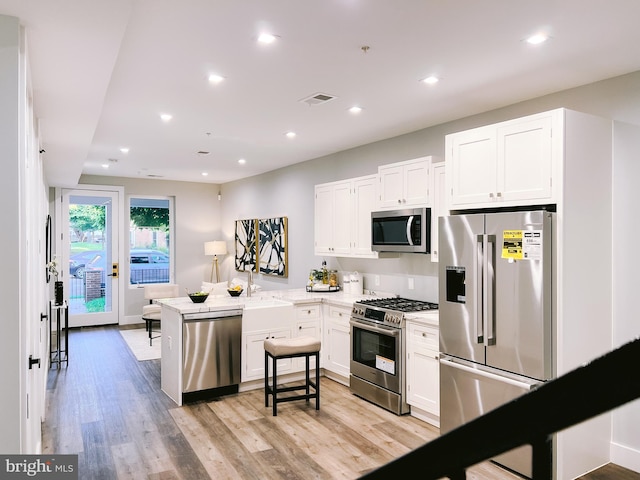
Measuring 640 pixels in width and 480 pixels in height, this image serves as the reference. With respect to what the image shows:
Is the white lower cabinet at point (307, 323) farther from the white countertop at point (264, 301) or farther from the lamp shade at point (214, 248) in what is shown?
the lamp shade at point (214, 248)

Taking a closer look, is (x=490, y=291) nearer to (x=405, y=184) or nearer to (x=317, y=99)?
(x=405, y=184)

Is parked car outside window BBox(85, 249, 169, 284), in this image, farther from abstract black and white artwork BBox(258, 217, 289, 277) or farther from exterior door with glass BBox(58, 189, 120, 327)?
abstract black and white artwork BBox(258, 217, 289, 277)

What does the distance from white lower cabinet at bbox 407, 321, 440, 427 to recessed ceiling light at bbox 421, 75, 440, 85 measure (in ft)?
6.46

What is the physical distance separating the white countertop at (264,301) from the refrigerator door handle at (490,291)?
2.45 feet

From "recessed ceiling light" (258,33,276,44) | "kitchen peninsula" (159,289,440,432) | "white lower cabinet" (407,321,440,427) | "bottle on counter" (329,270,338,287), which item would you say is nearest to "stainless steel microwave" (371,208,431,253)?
"kitchen peninsula" (159,289,440,432)

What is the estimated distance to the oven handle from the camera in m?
4.34

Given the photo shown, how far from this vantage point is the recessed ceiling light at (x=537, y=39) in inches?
107

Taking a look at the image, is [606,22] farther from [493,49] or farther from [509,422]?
[509,422]

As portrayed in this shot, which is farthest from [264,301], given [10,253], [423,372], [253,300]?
[10,253]

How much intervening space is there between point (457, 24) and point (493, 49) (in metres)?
A: 0.47

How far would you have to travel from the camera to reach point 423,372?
414 centimetres

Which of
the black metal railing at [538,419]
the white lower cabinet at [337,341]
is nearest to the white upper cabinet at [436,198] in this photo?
the white lower cabinet at [337,341]

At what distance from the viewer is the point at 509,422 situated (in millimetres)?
440

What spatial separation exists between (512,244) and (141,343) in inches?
236
